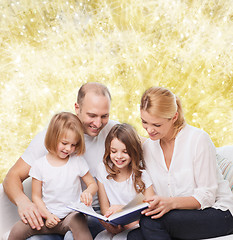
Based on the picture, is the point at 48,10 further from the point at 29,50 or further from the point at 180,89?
the point at 180,89

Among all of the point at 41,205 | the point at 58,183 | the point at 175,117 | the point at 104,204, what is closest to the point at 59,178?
the point at 58,183

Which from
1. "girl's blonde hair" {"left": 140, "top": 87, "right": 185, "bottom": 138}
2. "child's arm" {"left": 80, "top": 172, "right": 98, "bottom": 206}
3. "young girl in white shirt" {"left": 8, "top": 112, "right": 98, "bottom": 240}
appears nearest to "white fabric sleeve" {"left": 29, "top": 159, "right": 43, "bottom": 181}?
"young girl in white shirt" {"left": 8, "top": 112, "right": 98, "bottom": 240}

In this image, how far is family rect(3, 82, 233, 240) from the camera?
1.49 metres

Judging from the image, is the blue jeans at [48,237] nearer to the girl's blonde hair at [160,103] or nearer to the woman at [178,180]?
the woman at [178,180]

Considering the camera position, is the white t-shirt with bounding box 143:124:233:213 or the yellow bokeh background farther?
the yellow bokeh background

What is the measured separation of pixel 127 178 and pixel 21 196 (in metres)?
0.50

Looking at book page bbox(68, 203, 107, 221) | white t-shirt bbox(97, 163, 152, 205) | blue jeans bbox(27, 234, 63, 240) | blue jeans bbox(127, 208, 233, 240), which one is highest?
book page bbox(68, 203, 107, 221)

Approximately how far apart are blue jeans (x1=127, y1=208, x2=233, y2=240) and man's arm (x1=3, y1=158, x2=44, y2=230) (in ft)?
1.52

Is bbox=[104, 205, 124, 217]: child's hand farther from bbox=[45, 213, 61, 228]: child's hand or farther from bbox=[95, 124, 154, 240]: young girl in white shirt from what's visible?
bbox=[45, 213, 61, 228]: child's hand

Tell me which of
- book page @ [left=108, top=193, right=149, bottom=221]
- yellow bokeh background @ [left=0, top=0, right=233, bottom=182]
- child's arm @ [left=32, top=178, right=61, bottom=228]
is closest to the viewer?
book page @ [left=108, top=193, right=149, bottom=221]

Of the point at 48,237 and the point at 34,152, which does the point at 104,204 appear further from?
the point at 34,152

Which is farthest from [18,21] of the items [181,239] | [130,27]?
[181,239]

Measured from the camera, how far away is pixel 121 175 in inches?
69.4

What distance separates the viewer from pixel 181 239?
4.97ft
